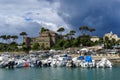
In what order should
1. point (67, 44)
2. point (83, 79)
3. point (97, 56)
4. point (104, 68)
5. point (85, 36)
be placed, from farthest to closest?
1. point (85, 36)
2. point (67, 44)
3. point (97, 56)
4. point (104, 68)
5. point (83, 79)

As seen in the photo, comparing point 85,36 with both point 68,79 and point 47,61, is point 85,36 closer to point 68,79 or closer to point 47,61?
point 47,61

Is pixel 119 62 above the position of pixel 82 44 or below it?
below

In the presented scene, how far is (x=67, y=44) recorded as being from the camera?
603ft

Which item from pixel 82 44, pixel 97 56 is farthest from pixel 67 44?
pixel 97 56

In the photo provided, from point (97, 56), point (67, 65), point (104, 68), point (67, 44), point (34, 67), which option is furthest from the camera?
point (67, 44)

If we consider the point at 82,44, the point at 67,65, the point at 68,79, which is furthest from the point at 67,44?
the point at 68,79

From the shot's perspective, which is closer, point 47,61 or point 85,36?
point 47,61

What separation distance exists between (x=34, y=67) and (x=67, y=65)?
12.6 meters

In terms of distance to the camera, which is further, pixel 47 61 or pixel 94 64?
pixel 47 61

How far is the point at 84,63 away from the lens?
302 feet

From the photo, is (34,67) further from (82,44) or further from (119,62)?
(82,44)

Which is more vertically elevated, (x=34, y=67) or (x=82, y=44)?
(x=82, y=44)

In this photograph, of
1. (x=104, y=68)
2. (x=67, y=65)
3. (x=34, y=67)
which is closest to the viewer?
(x=104, y=68)

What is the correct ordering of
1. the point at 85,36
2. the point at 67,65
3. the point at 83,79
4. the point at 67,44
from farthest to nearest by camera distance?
the point at 85,36 < the point at 67,44 < the point at 67,65 < the point at 83,79
